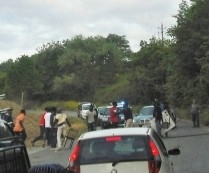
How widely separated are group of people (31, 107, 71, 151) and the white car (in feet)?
48.5

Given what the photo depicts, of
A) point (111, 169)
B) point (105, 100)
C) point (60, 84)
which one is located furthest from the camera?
point (60, 84)

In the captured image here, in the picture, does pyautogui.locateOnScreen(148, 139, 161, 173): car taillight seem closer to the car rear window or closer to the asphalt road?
the car rear window

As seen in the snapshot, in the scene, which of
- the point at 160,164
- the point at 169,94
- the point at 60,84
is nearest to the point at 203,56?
the point at 169,94

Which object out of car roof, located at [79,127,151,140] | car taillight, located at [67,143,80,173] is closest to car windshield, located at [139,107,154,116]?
car roof, located at [79,127,151,140]

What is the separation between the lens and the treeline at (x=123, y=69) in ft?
142

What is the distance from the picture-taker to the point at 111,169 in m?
8.96

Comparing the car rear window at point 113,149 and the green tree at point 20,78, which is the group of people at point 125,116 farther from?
the green tree at point 20,78

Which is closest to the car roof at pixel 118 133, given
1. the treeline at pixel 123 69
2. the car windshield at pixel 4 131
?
the car windshield at pixel 4 131

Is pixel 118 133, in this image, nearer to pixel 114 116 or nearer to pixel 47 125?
pixel 47 125

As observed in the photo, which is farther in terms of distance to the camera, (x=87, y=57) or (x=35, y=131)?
(x=87, y=57)

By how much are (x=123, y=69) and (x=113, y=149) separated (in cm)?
9976

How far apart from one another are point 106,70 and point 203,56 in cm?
6818

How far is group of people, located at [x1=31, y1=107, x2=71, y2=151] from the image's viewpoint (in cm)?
2422

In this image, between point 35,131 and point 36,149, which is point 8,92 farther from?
point 36,149
